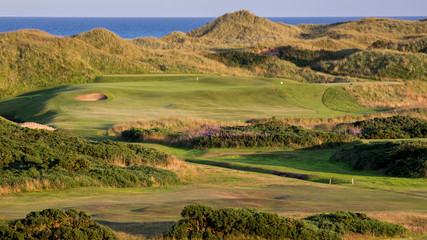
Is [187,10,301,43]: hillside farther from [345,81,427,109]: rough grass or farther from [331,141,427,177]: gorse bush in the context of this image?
[331,141,427,177]: gorse bush

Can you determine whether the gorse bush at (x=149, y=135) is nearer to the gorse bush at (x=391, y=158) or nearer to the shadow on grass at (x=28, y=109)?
the shadow on grass at (x=28, y=109)

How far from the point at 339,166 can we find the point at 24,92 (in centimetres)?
3555

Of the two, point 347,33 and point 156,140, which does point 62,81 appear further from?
point 347,33

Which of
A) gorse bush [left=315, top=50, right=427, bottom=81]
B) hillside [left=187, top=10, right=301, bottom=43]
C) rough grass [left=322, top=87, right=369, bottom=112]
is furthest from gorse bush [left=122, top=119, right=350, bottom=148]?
hillside [left=187, top=10, right=301, bottom=43]

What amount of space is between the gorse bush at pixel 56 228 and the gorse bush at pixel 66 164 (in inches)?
202

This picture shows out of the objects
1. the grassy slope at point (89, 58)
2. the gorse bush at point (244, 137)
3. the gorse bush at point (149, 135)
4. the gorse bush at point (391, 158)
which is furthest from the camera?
the grassy slope at point (89, 58)

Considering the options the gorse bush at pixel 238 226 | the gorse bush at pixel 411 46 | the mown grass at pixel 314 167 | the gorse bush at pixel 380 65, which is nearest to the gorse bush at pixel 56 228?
the gorse bush at pixel 238 226

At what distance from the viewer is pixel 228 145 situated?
25.2m

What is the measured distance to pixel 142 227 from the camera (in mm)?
8898

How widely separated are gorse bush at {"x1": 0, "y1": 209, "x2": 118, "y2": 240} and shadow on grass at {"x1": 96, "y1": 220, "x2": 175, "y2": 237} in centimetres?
62

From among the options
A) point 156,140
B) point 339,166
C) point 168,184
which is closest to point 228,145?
point 156,140

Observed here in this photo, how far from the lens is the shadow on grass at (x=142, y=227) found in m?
8.62

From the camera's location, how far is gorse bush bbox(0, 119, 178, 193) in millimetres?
13723

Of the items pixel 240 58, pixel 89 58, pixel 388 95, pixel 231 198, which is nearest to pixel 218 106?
pixel 388 95
